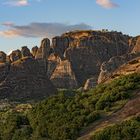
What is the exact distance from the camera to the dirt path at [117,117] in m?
35.7

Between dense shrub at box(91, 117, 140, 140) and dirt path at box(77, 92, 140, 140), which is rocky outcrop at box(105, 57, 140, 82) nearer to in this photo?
dirt path at box(77, 92, 140, 140)

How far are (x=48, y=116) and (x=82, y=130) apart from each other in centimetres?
387

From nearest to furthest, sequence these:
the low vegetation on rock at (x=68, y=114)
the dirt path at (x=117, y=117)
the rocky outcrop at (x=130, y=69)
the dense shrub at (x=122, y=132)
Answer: the dense shrub at (x=122, y=132) < the dirt path at (x=117, y=117) < the low vegetation on rock at (x=68, y=114) < the rocky outcrop at (x=130, y=69)

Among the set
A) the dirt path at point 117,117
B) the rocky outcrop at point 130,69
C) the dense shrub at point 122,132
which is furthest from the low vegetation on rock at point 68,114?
the rocky outcrop at point 130,69

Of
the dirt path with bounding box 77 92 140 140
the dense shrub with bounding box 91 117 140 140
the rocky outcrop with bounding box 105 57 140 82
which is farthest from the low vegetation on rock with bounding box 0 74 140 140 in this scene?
the rocky outcrop with bounding box 105 57 140 82

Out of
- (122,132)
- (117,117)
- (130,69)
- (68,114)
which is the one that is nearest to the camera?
(122,132)

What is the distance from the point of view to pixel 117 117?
1436 inches

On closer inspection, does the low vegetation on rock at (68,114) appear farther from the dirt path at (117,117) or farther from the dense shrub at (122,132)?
the dense shrub at (122,132)

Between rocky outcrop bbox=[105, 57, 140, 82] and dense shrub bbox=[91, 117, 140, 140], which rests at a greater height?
rocky outcrop bbox=[105, 57, 140, 82]

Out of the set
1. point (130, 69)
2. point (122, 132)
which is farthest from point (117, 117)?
point (130, 69)

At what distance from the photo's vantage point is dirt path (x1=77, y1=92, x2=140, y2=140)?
35656mm

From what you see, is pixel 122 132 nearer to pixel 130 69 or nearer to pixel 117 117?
pixel 117 117

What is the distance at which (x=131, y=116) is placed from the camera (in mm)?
35125

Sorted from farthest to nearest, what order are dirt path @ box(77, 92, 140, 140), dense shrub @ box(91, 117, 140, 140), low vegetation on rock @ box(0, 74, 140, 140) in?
low vegetation on rock @ box(0, 74, 140, 140), dirt path @ box(77, 92, 140, 140), dense shrub @ box(91, 117, 140, 140)
